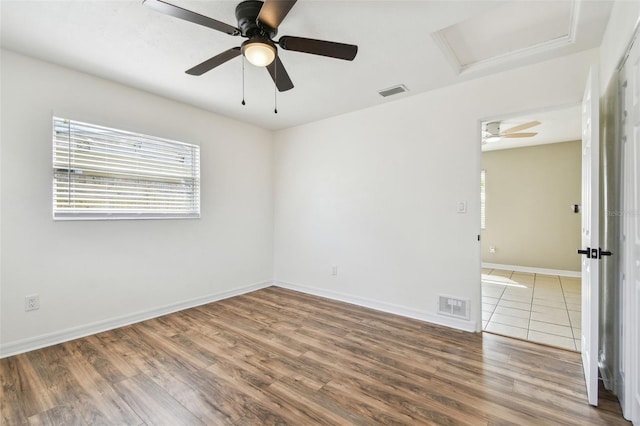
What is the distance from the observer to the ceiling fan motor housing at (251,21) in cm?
175

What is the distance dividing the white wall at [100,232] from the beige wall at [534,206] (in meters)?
4.94

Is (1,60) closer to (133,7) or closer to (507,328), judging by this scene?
(133,7)

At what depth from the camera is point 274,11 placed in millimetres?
1551

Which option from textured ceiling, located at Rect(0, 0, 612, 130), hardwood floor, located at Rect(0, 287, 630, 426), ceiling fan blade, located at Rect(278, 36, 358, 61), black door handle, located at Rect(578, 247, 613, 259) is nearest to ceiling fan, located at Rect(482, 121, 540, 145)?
textured ceiling, located at Rect(0, 0, 612, 130)

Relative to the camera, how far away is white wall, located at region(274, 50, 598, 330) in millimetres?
2779

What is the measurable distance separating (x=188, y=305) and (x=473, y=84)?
13.1ft

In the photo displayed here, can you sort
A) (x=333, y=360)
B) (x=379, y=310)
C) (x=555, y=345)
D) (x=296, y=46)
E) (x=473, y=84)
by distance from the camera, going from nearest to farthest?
(x=296, y=46) < (x=333, y=360) < (x=555, y=345) < (x=473, y=84) < (x=379, y=310)

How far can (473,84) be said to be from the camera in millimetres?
2844

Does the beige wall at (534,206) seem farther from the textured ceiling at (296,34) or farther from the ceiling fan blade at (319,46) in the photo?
the ceiling fan blade at (319,46)

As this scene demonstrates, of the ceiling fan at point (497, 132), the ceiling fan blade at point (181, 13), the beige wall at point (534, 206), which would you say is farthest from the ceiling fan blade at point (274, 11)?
the beige wall at point (534, 206)

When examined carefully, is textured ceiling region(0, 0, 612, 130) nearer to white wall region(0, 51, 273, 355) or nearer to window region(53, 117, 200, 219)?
white wall region(0, 51, 273, 355)

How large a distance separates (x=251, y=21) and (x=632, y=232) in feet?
8.05

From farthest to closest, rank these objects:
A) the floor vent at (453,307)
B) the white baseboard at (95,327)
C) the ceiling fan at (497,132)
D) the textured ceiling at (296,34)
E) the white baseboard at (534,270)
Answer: the white baseboard at (534,270), the ceiling fan at (497,132), the floor vent at (453,307), the white baseboard at (95,327), the textured ceiling at (296,34)

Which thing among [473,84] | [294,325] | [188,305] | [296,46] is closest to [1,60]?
[296,46]
